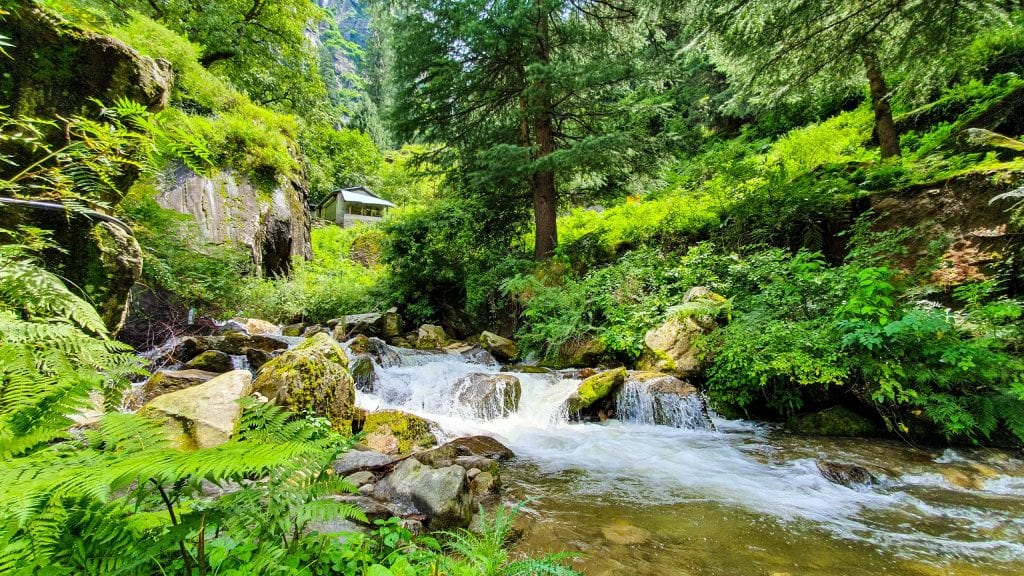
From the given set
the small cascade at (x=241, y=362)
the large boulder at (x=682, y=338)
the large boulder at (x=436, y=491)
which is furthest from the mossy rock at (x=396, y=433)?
the large boulder at (x=682, y=338)

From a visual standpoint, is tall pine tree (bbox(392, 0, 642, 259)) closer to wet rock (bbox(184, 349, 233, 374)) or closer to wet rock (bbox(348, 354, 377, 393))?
wet rock (bbox(348, 354, 377, 393))

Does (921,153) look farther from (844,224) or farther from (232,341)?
(232,341)

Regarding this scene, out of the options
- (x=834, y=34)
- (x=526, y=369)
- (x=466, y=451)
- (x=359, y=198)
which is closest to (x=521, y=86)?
(x=834, y=34)

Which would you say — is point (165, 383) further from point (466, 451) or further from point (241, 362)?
point (466, 451)

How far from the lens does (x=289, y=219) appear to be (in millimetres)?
13672

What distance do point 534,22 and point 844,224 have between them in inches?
292

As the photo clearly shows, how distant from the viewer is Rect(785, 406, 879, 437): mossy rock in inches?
192

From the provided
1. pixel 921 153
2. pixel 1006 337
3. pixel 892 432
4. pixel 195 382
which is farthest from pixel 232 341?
pixel 921 153

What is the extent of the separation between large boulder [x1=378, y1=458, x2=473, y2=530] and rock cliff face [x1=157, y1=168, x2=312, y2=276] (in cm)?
1054

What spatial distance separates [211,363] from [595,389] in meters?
5.80

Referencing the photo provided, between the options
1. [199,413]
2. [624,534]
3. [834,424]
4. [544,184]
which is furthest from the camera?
[544,184]

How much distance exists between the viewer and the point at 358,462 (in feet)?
11.7

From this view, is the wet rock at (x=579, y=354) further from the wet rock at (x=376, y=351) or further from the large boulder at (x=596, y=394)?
the wet rock at (x=376, y=351)

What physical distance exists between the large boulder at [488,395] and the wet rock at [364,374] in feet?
4.94
